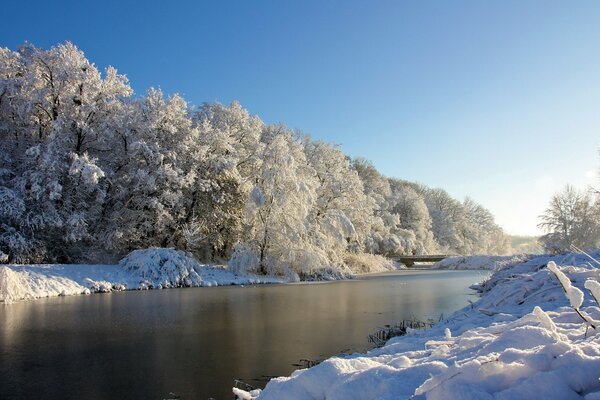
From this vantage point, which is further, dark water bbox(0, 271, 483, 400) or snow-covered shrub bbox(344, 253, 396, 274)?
snow-covered shrub bbox(344, 253, 396, 274)

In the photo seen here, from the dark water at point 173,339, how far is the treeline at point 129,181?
7.78 metres

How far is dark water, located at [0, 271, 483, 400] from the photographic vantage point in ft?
19.5

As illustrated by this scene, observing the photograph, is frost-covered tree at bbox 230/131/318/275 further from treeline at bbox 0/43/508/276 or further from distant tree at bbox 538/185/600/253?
distant tree at bbox 538/185/600/253

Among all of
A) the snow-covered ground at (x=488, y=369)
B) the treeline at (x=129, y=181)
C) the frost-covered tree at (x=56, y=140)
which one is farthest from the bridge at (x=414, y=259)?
the snow-covered ground at (x=488, y=369)

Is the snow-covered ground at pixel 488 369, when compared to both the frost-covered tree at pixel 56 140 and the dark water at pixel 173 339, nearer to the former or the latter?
the dark water at pixel 173 339

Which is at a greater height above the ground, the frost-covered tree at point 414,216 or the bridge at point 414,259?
the frost-covered tree at point 414,216

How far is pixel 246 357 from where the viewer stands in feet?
23.8

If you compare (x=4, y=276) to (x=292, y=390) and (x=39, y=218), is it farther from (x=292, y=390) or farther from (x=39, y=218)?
(x=292, y=390)

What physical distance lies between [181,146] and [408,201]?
3885 cm

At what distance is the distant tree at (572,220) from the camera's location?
34.1 meters

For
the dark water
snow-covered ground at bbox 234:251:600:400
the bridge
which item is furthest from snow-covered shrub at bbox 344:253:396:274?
snow-covered ground at bbox 234:251:600:400

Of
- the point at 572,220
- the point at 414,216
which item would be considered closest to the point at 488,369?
the point at 572,220

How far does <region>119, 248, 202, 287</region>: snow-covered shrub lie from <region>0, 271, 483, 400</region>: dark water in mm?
4788

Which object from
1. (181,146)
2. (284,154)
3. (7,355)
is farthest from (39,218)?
(7,355)
